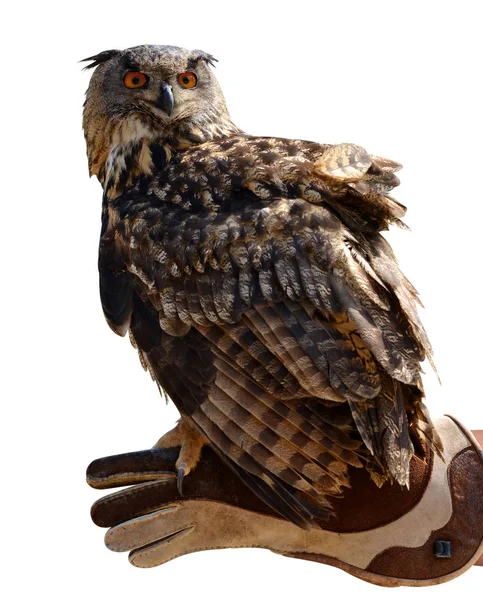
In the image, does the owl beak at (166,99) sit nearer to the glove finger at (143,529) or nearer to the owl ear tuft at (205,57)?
the owl ear tuft at (205,57)

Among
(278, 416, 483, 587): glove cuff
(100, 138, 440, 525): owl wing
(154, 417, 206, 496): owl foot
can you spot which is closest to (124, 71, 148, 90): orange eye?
(100, 138, 440, 525): owl wing

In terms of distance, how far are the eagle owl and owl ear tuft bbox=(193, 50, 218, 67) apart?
0.63 feet

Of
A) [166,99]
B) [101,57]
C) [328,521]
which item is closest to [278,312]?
[328,521]

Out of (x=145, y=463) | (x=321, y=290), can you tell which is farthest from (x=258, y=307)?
(x=145, y=463)

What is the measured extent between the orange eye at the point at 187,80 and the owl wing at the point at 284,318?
334 millimetres

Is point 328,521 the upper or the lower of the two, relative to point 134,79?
lower

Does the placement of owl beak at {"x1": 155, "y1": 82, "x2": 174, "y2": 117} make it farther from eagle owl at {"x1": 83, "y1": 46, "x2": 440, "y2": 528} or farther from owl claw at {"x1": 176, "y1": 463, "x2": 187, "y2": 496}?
owl claw at {"x1": 176, "y1": 463, "x2": 187, "y2": 496}

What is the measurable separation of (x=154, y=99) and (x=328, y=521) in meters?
1.23

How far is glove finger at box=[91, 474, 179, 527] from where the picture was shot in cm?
302

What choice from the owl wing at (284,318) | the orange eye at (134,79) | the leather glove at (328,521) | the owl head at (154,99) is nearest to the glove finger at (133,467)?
the leather glove at (328,521)

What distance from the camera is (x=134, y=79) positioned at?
3.13 meters

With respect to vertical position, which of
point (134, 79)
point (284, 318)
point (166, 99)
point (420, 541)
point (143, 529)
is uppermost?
point (134, 79)

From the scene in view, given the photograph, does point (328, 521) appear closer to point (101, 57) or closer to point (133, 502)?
point (133, 502)

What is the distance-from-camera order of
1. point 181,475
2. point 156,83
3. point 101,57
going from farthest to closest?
1. point 101,57
2. point 156,83
3. point 181,475
